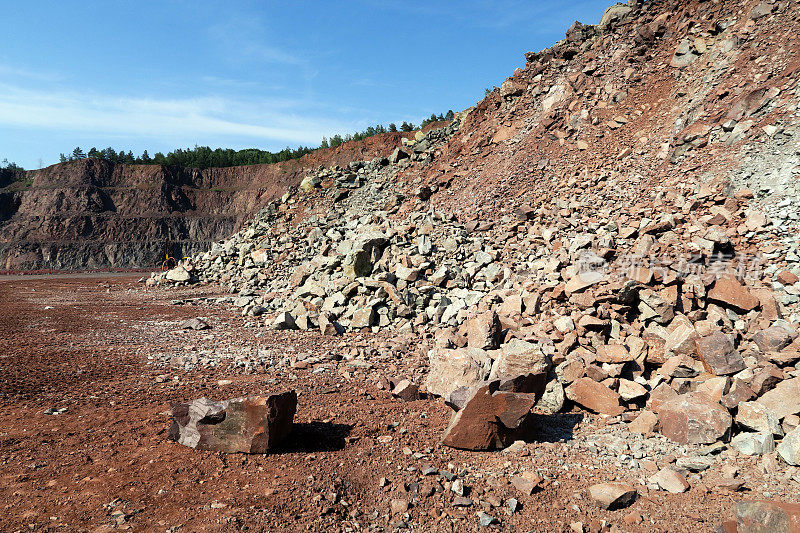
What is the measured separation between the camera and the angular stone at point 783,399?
4.52 meters

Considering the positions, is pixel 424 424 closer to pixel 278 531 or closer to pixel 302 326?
pixel 278 531

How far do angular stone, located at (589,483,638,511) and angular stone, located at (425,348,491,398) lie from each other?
248 centimetres

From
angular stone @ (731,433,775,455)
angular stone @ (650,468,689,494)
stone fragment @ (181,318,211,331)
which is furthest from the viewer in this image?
stone fragment @ (181,318,211,331)

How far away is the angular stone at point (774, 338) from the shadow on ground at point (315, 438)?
5.85 m

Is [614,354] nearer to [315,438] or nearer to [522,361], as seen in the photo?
[522,361]

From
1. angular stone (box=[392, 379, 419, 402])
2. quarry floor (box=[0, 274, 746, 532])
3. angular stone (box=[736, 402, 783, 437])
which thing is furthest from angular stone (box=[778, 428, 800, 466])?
angular stone (box=[392, 379, 419, 402])

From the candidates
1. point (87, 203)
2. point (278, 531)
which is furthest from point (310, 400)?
point (87, 203)

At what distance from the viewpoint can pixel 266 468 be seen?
430 centimetres

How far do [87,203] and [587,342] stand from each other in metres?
58.9

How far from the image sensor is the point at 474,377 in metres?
6.27

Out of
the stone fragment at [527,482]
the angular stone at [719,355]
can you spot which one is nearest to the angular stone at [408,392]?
the stone fragment at [527,482]

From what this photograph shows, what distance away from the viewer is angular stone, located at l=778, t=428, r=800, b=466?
13.0ft

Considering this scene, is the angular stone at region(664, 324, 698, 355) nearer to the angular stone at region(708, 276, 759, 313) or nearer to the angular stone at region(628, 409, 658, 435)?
the angular stone at region(708, 276, 759, 313)

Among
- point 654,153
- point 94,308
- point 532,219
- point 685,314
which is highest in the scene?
point 654,153
